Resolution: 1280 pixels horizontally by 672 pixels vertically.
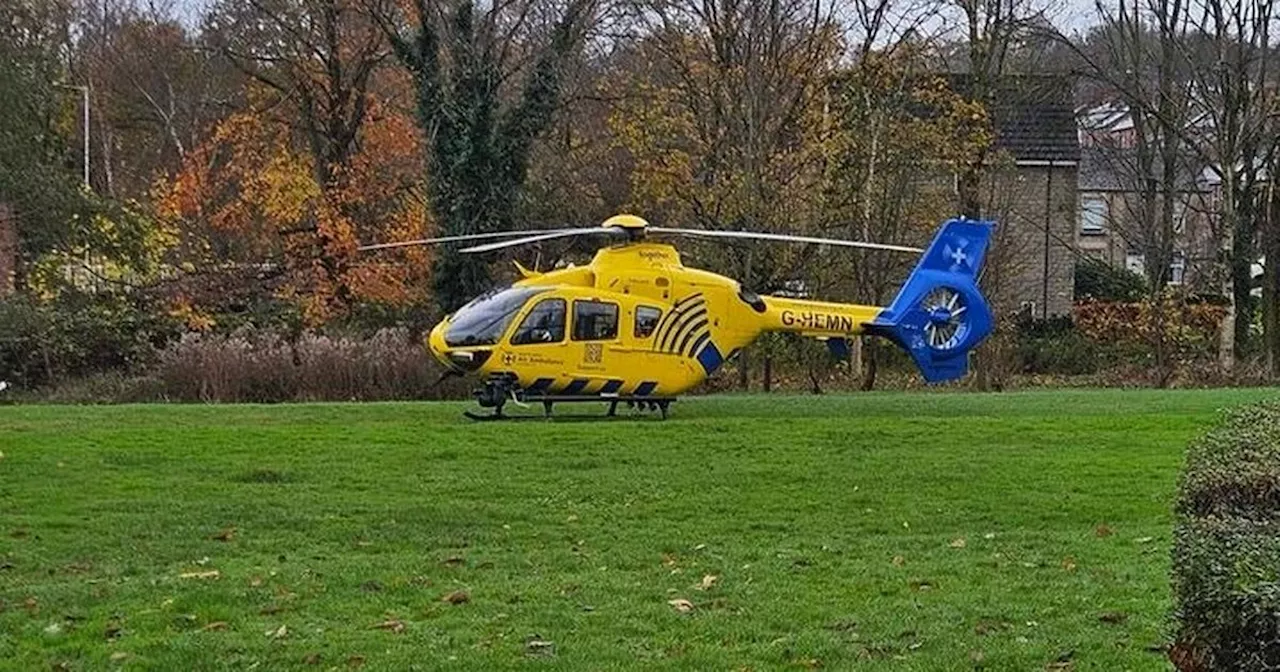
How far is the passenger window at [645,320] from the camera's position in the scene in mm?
19359

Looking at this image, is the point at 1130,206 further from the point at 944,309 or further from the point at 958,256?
the point at 944,309

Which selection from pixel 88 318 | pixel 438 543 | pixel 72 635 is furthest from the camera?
pixel 88 318

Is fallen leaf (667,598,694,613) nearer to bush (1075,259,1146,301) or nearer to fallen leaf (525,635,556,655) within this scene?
fallen leaf (525,635,556,655)

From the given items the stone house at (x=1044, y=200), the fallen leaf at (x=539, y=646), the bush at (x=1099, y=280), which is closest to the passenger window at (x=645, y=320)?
the fallen leaf at (x=539, y=646)

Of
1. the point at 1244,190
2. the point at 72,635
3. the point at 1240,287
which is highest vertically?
the point at 1244,190

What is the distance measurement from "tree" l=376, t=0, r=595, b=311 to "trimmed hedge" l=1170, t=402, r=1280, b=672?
23733 mm

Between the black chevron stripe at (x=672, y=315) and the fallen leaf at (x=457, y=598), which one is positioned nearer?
the fallen leaf at (x=457, y=598)

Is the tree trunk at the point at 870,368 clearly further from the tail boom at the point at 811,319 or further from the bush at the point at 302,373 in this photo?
the tail boom at the point at 811,319

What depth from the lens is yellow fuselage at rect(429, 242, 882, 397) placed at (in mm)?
18906

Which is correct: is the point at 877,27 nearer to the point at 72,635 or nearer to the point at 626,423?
the point at 626,423

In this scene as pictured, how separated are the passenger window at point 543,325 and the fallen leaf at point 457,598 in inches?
408

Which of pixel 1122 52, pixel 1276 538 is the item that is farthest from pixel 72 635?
pixel 1122 52

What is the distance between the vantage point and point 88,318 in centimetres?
3180

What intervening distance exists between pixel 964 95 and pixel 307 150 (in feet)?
51.7
